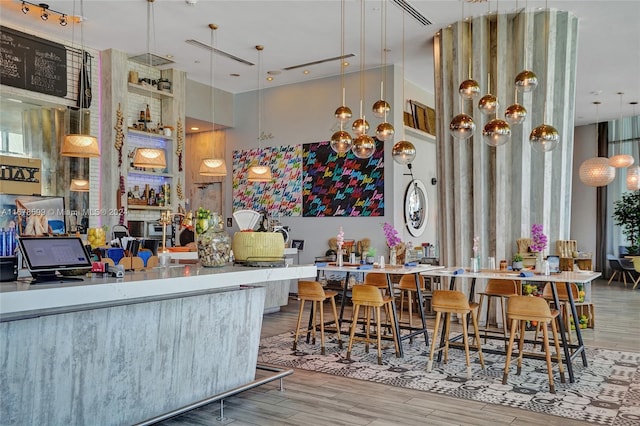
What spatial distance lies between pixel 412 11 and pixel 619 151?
33.4ft

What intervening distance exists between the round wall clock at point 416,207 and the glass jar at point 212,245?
709cm

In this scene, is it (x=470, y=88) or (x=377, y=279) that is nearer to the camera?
(x=470, y=88)

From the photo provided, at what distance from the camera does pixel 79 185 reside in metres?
8.69

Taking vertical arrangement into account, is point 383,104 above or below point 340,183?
above

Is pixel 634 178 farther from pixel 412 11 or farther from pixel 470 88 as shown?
pixel 470 88

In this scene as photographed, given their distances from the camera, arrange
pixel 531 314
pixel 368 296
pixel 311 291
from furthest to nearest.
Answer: pixel 311 291, pixel 368 296, pixel 531 314

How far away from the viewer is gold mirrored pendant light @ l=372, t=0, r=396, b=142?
20.5ft

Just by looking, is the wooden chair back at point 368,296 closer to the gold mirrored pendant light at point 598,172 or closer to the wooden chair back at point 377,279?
the wooden chair back at point 377,279

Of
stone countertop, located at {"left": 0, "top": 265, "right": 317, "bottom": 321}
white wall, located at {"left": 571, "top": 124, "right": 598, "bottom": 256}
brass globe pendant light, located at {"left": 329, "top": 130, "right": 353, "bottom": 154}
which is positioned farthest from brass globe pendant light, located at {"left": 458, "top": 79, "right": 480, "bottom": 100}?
white wall, located at {"left": 571, "top": 124, "right": 598, "bottom": 256}

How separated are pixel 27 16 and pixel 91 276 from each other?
6.27 m

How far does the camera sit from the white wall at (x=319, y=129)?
9875mm

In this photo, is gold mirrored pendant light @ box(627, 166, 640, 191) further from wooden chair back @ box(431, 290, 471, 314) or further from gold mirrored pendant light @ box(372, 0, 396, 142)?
wooden chair back @ box(431, 290, 471, 314)

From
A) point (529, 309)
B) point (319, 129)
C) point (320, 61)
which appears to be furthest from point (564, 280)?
point (319, 129)

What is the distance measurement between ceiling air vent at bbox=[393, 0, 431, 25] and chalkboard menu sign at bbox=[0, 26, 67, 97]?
17.4ft
